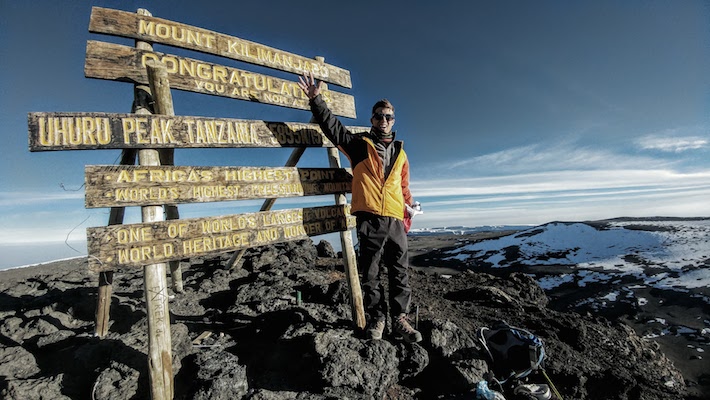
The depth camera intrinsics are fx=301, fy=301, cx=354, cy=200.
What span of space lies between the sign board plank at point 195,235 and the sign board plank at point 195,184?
9.4 inches

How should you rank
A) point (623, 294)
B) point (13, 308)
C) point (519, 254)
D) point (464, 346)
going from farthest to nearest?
point (519, 254) → point (623, 294) → point (13, 308) → point (464, 346)

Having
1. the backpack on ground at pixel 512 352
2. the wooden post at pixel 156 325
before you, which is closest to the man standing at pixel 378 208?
the backpack on ground at pixel 512 352

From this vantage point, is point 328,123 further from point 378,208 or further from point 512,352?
point 512,352

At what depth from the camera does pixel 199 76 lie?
3656mm

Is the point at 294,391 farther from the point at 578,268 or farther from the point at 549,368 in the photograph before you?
the point at 578,268

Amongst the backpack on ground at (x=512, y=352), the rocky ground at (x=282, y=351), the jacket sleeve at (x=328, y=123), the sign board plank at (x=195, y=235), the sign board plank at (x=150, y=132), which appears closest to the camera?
the sign board plank at (x=150, y=132)

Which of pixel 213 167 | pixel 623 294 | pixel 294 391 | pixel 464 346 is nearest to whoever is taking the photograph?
pixel 294 391

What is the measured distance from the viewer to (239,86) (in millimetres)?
3977

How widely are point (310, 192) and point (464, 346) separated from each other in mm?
2823

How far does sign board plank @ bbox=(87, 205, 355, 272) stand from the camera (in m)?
2.78

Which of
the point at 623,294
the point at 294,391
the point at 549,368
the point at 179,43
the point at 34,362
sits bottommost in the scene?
the point at 623,294

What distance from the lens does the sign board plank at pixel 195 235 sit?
9.11 feet

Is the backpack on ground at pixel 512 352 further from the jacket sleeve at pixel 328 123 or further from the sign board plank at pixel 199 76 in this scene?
the sign board plank at pixel 199 76

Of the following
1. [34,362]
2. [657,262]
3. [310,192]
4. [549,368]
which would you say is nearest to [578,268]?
[657,262]
